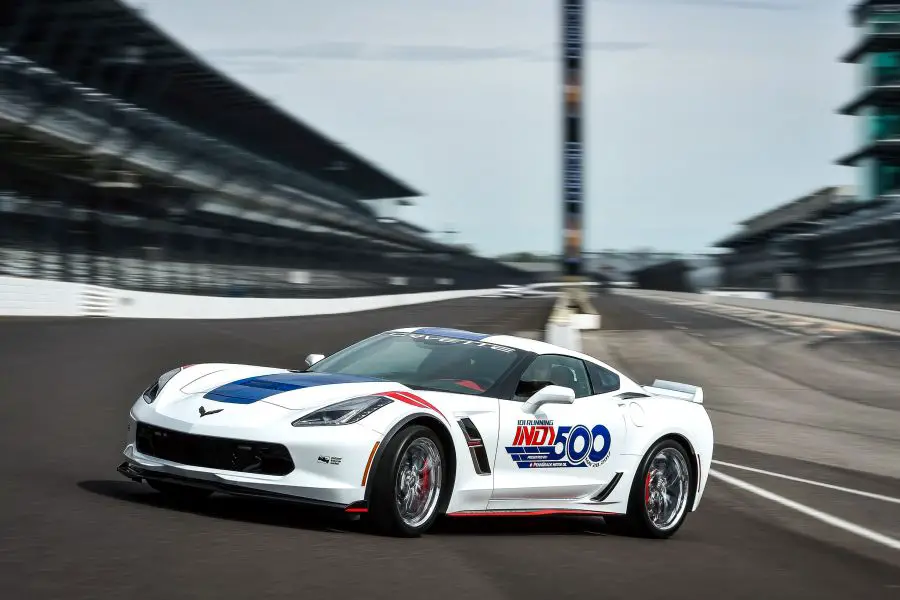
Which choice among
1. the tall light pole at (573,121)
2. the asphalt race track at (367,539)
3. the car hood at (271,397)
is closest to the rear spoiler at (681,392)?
the asphalt race track at (367,539)

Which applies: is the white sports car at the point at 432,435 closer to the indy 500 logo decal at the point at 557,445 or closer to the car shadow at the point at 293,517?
the indy 500 logo decal at the point at 557,445

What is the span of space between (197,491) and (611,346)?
2765 centimetres

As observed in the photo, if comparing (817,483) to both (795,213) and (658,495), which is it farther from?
(795,213)

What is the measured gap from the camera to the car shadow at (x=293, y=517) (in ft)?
22.0

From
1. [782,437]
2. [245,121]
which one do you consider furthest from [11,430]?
[245,121]

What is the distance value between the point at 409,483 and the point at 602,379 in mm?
2117

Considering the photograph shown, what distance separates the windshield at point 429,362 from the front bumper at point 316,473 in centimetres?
89

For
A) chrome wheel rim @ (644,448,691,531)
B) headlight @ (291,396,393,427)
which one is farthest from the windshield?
chrome wheel rim @ (644,448,691,531)

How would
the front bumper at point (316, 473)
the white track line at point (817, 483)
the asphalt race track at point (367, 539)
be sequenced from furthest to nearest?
the white track line at point (817, 483) < the front bumper at point (316, 473) < the asphalt race track at point (367, 539)

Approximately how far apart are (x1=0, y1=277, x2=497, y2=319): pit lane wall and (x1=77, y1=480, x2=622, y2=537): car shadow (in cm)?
1987

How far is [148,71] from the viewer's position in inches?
1972

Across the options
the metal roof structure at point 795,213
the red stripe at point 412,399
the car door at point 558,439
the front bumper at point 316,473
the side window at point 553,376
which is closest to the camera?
the front bumper at point 316,473

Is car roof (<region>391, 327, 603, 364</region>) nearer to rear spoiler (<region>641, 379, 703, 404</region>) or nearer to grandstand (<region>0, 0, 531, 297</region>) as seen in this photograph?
rear spoiler (<region>641, 379, 703, 404</region>)

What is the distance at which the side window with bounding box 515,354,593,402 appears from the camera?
7.57 meters
